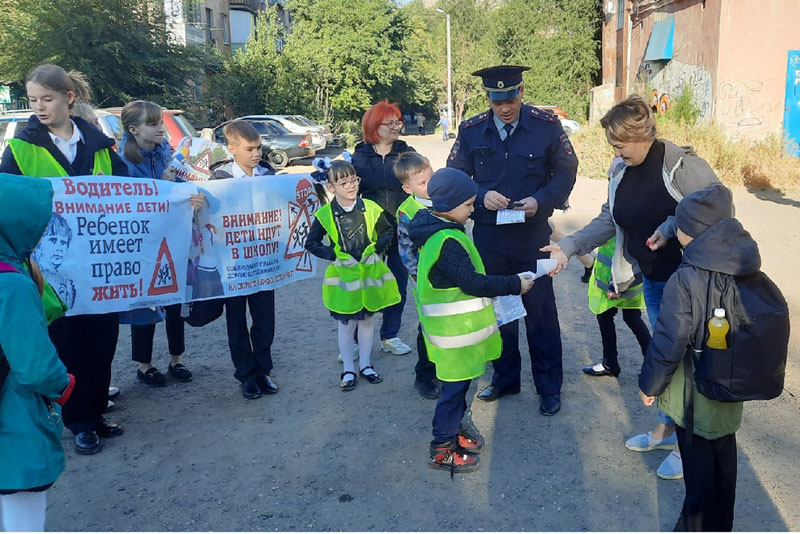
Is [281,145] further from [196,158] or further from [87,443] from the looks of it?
[87,443]

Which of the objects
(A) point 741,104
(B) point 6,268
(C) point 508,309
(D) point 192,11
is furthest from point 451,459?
(D) point 192,11

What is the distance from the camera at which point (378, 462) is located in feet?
12.5

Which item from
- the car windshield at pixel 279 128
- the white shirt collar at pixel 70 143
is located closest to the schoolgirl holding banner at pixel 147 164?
the white shirt collar at pixel 70 143

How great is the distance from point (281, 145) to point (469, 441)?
19.5 metres

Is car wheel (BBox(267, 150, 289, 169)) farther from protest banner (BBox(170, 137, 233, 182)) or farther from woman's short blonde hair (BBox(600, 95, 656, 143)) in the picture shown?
woman's short blonde hair (BBox(600, 95, 656, 143))

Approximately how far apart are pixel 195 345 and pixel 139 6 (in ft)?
71.7

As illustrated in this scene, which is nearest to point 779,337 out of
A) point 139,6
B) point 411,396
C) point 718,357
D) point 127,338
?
point 718,357

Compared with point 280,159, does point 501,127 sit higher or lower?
higher

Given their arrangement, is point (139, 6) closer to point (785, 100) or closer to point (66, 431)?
point (785, 100)

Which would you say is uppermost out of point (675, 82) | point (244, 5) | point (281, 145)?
point (244, 5)

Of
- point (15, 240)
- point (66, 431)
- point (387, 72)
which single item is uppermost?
point (387, 72)

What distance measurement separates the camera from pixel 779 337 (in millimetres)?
2549

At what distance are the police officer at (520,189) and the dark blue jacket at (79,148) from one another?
7.25 feet

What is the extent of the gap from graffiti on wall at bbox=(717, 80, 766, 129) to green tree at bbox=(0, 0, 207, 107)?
59.1 ft
